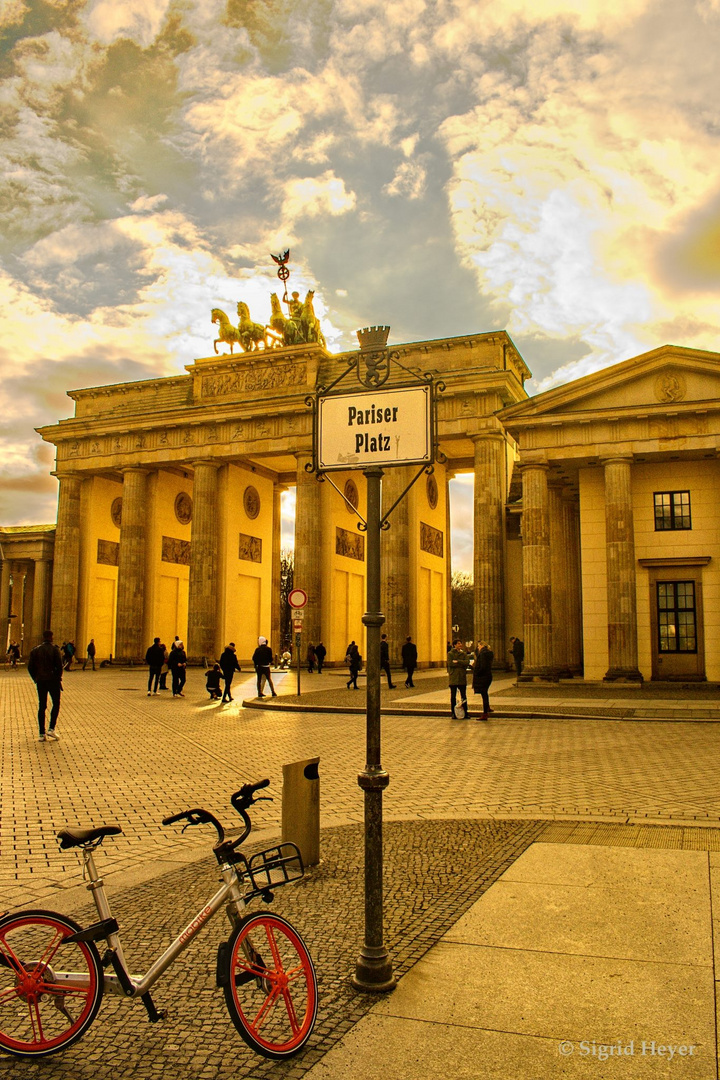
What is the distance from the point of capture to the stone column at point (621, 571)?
31859 mm

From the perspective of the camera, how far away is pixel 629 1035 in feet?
13.4

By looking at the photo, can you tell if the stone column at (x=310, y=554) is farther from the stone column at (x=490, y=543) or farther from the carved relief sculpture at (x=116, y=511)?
the carved relief sculpture at (x=116, y=511)

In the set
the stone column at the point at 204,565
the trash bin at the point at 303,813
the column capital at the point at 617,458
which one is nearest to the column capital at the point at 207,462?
the stone column at the point at 204,565

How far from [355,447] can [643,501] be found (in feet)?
101

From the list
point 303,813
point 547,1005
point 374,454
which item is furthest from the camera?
point 303,813

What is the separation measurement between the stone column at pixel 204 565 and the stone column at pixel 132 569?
420 cm

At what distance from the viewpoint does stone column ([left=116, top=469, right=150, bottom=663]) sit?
174 ft

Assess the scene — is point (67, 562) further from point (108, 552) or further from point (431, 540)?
point (431, 540)

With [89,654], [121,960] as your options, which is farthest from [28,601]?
[121,960]

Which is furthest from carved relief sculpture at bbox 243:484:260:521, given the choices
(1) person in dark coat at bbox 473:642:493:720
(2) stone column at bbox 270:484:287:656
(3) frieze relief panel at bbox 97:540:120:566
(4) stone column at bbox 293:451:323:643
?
(1) person in dark coat at bbox 473:642:493:720

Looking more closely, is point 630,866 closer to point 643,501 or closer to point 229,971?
point 229,971

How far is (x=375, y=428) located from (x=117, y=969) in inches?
122

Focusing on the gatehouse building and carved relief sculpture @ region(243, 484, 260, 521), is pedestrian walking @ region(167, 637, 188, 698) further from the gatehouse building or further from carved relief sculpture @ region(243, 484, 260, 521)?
carved relief sculpture @ region(243, 484, 260, 521)

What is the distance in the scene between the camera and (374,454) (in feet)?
17.0
